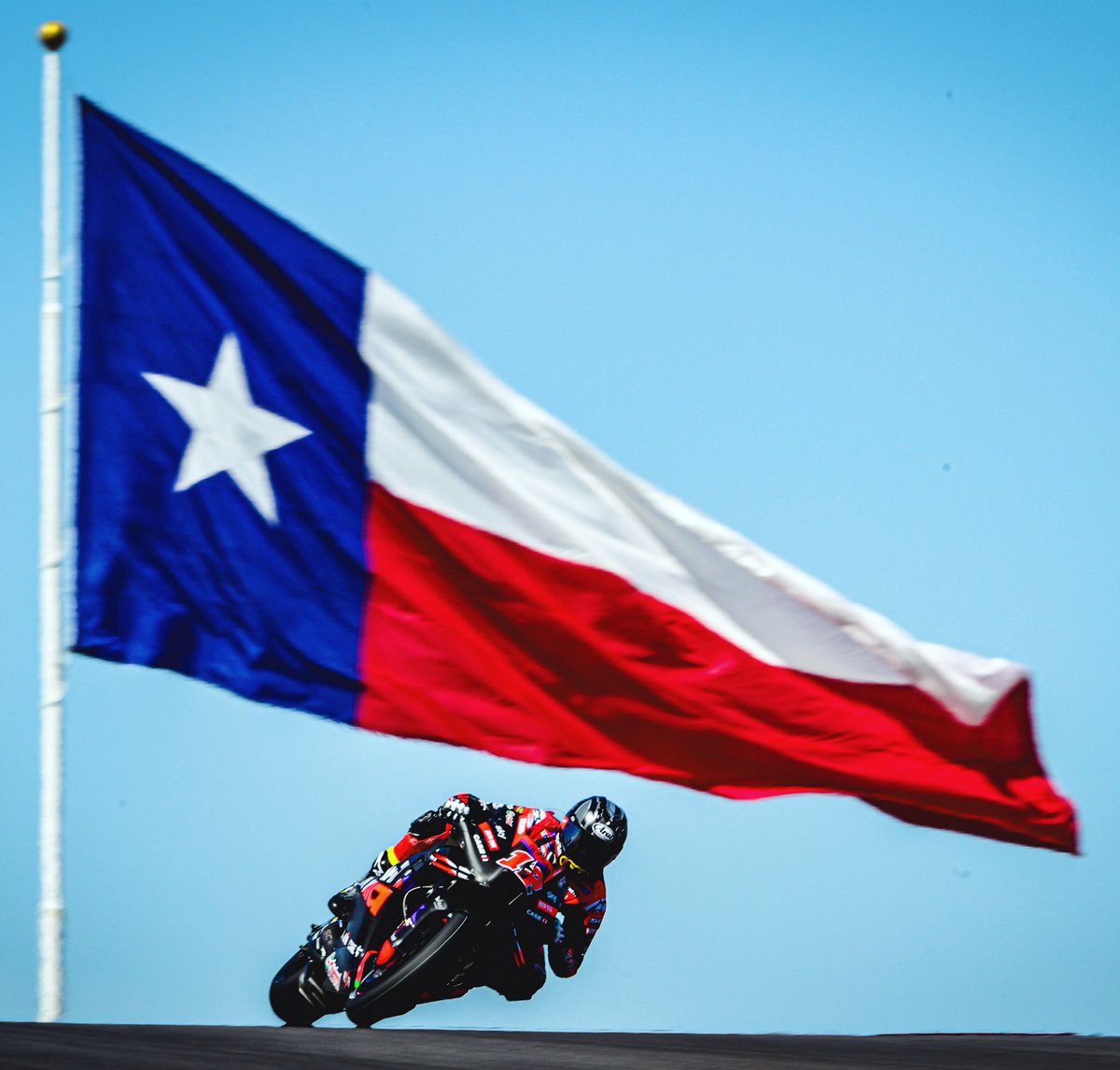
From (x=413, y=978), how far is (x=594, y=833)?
1192mm

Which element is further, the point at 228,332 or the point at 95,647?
the point at 228,332

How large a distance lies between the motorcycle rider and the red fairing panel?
42cm

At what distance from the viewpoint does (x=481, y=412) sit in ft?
29.7

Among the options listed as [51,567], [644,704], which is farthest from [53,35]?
[644,704]

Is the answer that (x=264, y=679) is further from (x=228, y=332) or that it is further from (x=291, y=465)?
(x=228, y=332)

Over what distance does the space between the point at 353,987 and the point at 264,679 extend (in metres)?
1.72

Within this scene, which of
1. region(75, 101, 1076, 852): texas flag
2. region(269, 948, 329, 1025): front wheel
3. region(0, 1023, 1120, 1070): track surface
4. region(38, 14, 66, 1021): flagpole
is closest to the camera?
region(0, 1023, 1120, 1070): track surface

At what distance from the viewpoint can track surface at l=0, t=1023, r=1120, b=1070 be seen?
15.2ft

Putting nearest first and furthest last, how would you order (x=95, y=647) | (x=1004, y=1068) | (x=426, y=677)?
1. (x=1004, y=1068)
2. (x=95, y=647)
3. (x=426, y=677)

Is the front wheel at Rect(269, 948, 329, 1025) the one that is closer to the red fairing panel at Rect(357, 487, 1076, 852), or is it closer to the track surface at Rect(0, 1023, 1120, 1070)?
the red fairing panel at Rect(357, 487, 1076, 852)

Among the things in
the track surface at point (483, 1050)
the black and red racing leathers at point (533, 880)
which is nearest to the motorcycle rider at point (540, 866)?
the black and red racing leathers at point (533, 880)

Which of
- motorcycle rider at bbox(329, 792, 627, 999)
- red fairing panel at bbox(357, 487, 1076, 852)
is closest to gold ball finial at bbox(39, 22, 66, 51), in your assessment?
red fairing panel at bbox(357, 487, 1076, 852)

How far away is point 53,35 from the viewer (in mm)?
8617

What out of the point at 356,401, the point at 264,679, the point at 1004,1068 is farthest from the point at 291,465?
the point at 1004,1068
